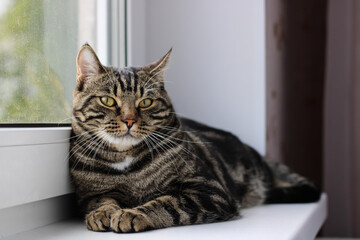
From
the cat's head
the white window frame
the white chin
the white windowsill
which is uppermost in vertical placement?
the cat's head

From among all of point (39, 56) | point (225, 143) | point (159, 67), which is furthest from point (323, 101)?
point (39, 56)

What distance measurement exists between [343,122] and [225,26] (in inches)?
34.6

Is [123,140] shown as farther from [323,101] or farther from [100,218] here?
[323,101]

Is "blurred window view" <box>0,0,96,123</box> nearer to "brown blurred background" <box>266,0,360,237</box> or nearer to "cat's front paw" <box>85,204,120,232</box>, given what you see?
"cat's front paw" <box>85,204,120,232</box>

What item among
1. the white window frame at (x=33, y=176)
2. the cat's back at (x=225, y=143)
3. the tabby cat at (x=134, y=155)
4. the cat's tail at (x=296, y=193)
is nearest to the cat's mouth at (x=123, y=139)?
the tabby cat at (x=134, y=155)

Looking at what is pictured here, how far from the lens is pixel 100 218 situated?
950 mm

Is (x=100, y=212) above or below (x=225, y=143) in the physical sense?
below

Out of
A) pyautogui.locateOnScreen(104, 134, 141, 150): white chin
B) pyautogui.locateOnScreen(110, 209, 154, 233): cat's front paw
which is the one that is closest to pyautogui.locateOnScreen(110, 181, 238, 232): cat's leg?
pyautogui.locateOnScreen(110, 209, 154, 233): cat's front paw

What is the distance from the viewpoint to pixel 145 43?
162 centimetres

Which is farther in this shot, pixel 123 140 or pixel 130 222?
pixel 123 140

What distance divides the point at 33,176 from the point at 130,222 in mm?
235

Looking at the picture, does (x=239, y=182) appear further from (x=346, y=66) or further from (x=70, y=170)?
(x=346, y=66)

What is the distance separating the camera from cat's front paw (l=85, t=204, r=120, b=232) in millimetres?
941

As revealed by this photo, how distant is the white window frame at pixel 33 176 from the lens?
881 mm
